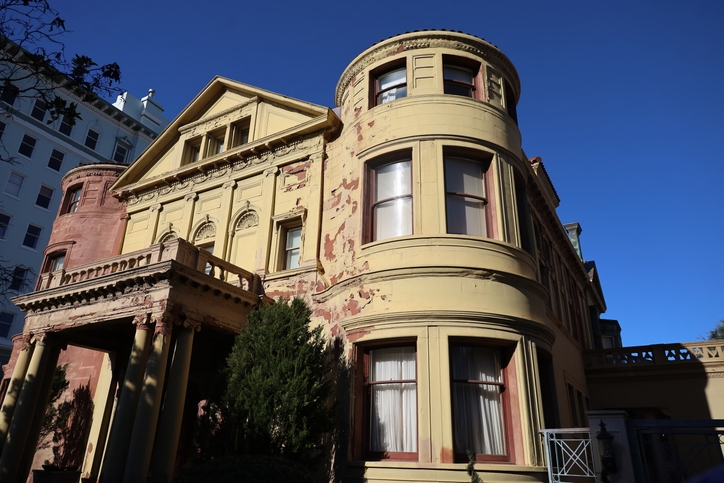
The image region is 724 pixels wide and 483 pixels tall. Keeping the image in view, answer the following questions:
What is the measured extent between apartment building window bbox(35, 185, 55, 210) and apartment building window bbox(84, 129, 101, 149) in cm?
539

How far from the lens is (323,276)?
14.2 metres

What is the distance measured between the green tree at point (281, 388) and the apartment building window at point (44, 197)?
31.9m

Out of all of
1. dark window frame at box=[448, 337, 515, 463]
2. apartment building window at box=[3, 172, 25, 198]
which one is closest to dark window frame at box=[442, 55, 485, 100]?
dark window frame at box=[448, 337, 515, 463]

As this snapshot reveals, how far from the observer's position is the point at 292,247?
52.0ft

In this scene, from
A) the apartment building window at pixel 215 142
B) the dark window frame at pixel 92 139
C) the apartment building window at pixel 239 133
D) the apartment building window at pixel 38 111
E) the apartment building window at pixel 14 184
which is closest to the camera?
the apartment building window at pixel 239 133

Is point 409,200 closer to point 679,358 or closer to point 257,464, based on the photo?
point 257,464

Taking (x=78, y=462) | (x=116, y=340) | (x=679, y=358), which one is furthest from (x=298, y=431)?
(x=679, y=358)

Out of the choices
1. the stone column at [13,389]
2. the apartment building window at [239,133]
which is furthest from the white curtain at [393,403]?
the apartment building window at [239,133]

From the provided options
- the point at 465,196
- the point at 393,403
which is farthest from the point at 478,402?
the point at 465,196

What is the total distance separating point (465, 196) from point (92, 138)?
38.5 meters

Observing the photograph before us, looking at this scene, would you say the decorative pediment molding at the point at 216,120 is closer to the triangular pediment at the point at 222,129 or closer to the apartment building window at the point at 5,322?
the triangular pediment at the point at 222,129

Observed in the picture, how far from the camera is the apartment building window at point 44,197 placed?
36031 millimetres

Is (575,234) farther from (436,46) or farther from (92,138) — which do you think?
(92,138)

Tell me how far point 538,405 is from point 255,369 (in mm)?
6128
